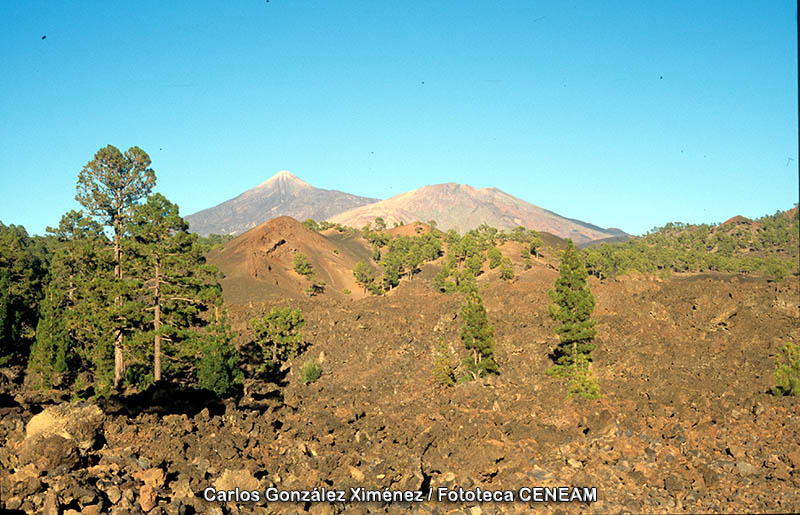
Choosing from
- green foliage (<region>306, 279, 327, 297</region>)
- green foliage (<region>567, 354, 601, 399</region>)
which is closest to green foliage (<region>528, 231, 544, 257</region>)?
green foliage (<region>306, 279, 327, 297</region>)

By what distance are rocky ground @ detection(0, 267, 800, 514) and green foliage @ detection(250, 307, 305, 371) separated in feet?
7.02

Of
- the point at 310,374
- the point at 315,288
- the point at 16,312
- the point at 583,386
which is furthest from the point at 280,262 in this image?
the point at 583,386

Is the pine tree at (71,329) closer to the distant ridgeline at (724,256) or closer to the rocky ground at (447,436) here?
the rocky ground at (447,436)

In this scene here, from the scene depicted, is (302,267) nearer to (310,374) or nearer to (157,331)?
(310,374)

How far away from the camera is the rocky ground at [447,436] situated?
56.9 feet

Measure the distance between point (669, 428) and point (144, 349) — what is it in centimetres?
2876

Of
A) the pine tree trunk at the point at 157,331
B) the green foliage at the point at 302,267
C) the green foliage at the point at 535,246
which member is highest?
the green foliage at the point at 535,246

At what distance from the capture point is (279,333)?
48.3 m

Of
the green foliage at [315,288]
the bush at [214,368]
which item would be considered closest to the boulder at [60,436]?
the bush at [214,368]

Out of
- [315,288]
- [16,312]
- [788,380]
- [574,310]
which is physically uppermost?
[315,288]

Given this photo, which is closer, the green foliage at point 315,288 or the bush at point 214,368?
the bush at point 214,368

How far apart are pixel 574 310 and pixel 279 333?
24540 millimetres

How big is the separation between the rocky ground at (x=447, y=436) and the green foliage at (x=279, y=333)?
7.02 feet

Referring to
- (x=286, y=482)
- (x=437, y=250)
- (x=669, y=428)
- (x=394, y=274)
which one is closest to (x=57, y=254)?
(x=286, y=482)
